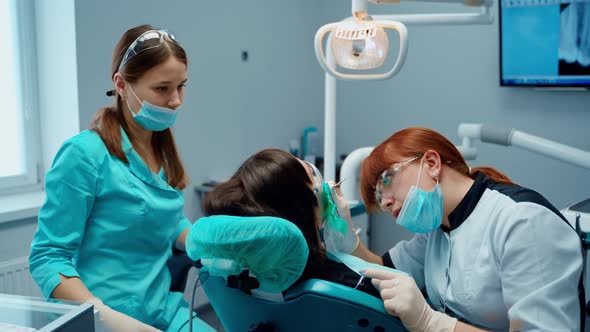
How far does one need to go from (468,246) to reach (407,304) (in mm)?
334

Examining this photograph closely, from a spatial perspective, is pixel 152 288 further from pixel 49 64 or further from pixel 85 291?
pixel 49 64

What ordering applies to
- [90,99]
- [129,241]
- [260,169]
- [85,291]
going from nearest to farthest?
[260,169] < [85,291] < [129,241] < [90,99]

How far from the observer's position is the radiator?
2270mm

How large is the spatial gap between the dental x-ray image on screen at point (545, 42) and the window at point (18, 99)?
7.47 feet

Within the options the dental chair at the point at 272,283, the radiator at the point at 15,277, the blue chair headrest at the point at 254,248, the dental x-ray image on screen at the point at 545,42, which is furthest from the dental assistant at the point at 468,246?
the dental x-ray image on screen at the point at 545,42

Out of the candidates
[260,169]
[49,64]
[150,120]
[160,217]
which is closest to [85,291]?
[160,217]

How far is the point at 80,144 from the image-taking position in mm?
1564

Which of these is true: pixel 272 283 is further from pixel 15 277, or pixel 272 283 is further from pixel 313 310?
pixel 15 277

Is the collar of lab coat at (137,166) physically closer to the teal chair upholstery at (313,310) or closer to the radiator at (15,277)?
the teal chair upholstery at (313,310)

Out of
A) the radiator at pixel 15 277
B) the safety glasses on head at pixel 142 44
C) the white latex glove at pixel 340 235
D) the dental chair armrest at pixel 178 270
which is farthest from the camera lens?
the radiator at pixel 15 277

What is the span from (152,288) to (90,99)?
1127mm

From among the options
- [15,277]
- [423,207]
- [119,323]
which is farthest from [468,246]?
[15,277]

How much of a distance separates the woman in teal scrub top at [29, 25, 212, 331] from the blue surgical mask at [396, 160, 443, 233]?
0.70m

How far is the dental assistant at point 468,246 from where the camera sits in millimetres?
1233
